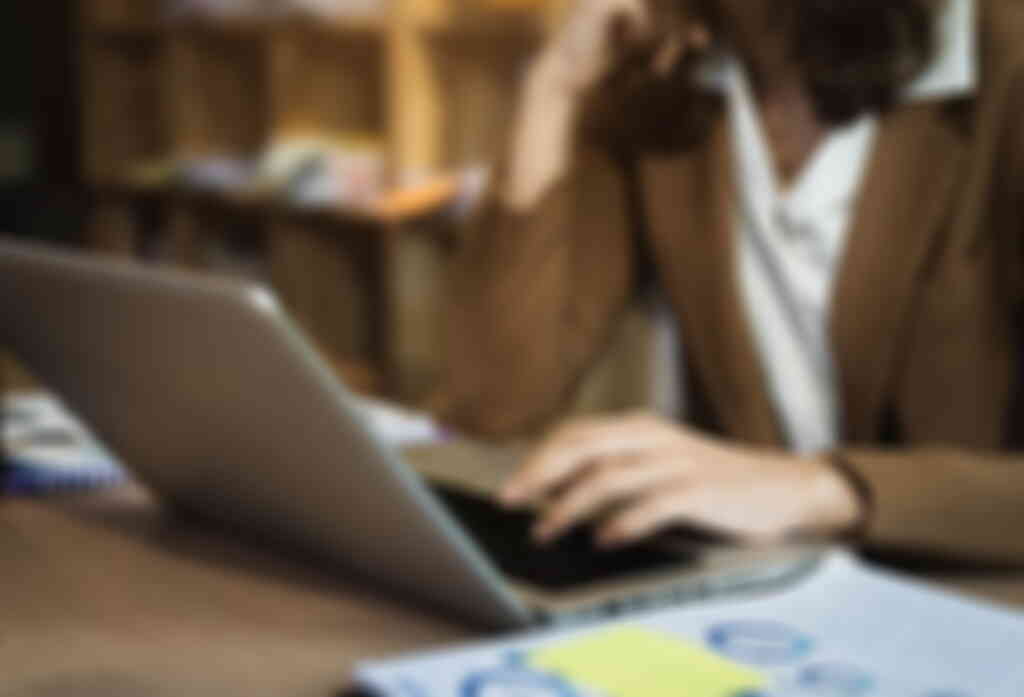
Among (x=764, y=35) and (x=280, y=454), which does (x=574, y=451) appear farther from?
(x=764, y=35)

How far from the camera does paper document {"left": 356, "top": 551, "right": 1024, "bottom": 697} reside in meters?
0.59

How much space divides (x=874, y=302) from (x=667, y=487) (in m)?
0.51

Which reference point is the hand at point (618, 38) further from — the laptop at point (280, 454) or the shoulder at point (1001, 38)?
the laptop at point (280, 454)

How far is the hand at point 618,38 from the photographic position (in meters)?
1.42

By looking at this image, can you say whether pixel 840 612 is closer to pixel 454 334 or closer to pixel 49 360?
pixel 49 360

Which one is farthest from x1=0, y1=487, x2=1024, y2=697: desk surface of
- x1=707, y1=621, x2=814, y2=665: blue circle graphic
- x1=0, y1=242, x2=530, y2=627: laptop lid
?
x1=707, y1=621, x2=814, y2=665: blue circle graphic

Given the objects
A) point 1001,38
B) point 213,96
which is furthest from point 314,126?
point 1001,38

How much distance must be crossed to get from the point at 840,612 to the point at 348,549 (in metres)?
0.26

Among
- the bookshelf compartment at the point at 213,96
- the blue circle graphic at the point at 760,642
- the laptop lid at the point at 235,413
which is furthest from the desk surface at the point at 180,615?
the bookshelf compartment at the point at 213,96

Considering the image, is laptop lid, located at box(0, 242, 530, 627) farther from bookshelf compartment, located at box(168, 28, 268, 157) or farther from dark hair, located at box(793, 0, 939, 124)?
bookshelf compartment, located at box(168, 28, 268, 157)

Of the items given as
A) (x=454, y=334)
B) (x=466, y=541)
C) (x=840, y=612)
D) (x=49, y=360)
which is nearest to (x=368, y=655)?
(x=466, y=541)

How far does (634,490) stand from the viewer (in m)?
0.86

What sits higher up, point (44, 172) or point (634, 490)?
point (44, 172)

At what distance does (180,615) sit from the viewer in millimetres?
742
